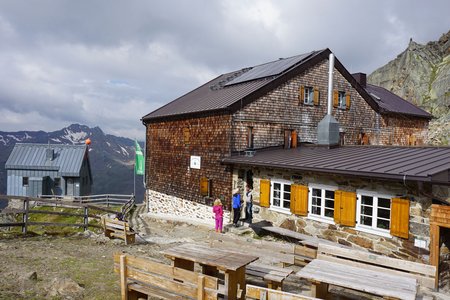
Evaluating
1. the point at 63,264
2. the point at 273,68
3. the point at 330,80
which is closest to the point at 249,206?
the point at 63,264

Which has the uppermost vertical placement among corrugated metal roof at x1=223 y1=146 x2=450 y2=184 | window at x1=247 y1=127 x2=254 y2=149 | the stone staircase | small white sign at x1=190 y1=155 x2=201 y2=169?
window at x1=247 y1=127 x2=254 y2=149

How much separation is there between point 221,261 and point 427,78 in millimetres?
47304

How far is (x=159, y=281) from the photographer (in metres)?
5.57

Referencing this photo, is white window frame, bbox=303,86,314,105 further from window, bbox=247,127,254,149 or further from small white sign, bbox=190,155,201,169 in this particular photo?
small white sign, bbox=190,155,201,169

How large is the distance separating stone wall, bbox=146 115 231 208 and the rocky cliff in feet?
89.8

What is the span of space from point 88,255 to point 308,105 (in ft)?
47.6

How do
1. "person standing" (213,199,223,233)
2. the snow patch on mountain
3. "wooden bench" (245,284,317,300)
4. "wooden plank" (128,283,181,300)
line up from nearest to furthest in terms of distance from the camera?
"wooden bench" (245,284,317,300)
"wooden plank" (128,283,181,300)
"person standing" (213,199,223,233)
the snow patch on mountain

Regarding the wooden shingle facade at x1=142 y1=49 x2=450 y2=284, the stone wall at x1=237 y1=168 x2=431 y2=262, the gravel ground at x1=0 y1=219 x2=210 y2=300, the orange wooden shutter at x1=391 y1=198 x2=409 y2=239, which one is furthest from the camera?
the wooden shingle facade at x1=142 y1=49 x2=450 y2=284

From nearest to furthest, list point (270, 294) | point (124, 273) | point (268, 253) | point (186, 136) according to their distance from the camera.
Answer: point (270, 294) < point (124, 273) < point (268, 253) < point (186, 136)

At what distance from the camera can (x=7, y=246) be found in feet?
32.9

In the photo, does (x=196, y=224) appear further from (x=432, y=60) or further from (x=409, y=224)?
(x=432, y=60)

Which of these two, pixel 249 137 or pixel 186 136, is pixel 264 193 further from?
pixel 186 136

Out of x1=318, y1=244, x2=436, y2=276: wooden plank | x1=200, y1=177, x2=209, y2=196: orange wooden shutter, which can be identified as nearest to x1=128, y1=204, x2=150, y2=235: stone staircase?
x1=200, y1=177, x2=209, y2=196: orange wooden shutter

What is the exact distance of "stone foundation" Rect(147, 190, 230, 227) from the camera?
1780cm
